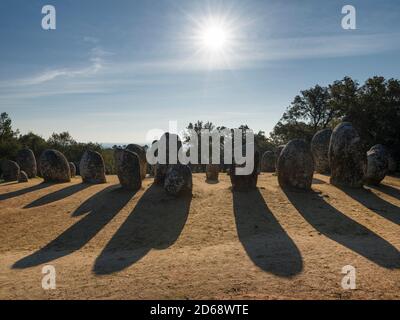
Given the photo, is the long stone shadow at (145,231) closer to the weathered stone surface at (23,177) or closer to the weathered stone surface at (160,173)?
the weathered stone surface at (160,173)

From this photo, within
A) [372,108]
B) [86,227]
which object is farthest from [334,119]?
[86,227]

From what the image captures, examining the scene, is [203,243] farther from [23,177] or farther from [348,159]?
[23,177]

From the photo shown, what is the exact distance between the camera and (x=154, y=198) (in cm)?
1838

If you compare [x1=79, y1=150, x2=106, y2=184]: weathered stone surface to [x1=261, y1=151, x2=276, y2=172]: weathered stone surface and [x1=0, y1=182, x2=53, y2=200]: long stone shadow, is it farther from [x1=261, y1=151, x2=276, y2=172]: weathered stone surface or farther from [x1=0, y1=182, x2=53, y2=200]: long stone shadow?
[x1=261, y1=151, x2=276, y2=172]: weathered stone surface

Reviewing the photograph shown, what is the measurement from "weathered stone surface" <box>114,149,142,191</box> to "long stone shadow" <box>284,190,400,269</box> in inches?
319

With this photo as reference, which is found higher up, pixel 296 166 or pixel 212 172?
pixel 296 166

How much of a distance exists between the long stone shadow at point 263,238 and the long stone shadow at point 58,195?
9.58 metres

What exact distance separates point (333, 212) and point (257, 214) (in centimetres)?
317

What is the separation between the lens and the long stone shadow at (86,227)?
12.0 m

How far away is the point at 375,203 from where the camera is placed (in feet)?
56.0

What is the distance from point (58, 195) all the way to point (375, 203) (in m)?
16.5

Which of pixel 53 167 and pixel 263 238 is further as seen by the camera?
pixel 53 167

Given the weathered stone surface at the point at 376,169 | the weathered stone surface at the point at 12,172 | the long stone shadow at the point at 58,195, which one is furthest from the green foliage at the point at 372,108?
the weathered stone surface at the point at 12,172

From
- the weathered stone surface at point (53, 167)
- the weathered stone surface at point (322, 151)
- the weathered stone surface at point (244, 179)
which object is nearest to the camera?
the weathered stone surface at point (244, 179)
